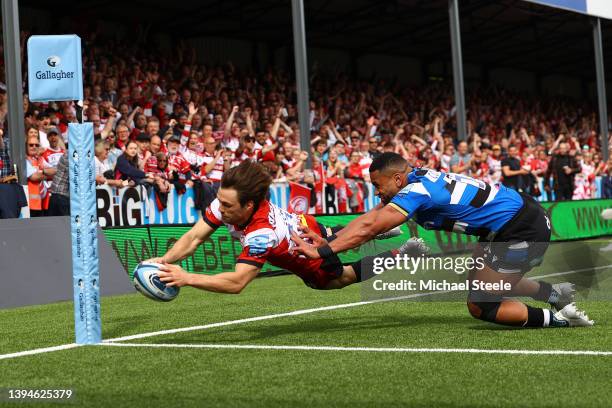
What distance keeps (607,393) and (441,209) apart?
8.87 feet

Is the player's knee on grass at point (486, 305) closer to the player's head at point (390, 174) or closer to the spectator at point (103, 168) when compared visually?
the player's head at point (390, 174)

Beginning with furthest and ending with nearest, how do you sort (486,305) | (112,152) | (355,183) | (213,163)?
(355,183) → (213,163) → (112,152) → (486,305)

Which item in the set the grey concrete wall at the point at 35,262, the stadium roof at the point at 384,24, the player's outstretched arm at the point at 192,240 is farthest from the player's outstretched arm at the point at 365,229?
the stadium roof at the point at 384,24

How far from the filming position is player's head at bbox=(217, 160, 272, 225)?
748 cm

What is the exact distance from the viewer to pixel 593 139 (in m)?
38.5

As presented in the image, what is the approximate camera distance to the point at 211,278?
7270 millimetres

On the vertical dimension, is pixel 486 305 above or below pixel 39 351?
above

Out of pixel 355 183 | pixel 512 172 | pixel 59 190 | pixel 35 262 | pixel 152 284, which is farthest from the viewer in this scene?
pixel 512 172

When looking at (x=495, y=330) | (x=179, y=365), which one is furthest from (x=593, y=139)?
(x=179, y=365)

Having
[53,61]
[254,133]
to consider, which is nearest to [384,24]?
[254,133]

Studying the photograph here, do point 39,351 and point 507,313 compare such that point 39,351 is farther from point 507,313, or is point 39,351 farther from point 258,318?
point 507,313

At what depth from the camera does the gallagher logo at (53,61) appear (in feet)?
25.8

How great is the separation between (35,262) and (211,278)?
5.40 metres

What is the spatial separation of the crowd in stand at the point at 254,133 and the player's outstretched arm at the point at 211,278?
753 cm
